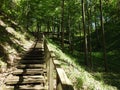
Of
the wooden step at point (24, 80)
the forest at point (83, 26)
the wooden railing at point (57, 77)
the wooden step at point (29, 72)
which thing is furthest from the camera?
the forest at point (83, 26)

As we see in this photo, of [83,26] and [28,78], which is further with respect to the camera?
[83,26]

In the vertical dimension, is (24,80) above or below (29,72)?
below

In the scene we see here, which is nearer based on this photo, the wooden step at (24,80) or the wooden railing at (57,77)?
the wooden railing at (57,77)

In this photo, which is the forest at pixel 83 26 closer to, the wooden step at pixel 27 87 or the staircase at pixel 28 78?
the staircase at pixel 28 78

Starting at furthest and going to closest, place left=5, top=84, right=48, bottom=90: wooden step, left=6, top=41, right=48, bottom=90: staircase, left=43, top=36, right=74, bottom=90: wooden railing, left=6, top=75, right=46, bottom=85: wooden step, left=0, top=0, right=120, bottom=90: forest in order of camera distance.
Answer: left=0, top=0, right=120, bottom=90: forest, left=6, top=75, right=46, bottom=85: wooden step, left=6, top=41, right=48, bottom=90: staircase, left=5, top=84, right=48, bottom=90: wooden step, left=43, top=36, right=74, bottom=90: wooden railing

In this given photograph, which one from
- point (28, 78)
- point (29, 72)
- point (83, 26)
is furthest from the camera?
point (83, 26)

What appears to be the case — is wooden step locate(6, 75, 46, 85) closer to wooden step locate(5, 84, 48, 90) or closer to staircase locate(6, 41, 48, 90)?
staircase locate(6, 41, 48, 90)

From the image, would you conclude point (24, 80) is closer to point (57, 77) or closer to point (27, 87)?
point (27, 87)

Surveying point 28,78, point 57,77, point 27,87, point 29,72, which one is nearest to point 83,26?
point 29,72

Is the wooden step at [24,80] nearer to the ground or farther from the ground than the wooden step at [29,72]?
nearer to the ground

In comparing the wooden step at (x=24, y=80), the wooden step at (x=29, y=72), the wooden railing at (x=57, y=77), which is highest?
the wooden railing at (x=57, y=77)

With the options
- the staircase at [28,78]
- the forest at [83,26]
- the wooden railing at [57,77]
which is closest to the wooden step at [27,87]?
the staircase at [28,78]

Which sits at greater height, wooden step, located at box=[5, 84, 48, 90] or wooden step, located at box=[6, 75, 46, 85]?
wooden step, located at box=[6, 75, 46, 85]

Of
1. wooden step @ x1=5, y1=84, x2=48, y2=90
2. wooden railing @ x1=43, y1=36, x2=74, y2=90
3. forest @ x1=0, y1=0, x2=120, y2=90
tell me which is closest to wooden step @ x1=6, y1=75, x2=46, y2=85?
wooden step @ x1=5, y1=84, x2=48, y2=90
